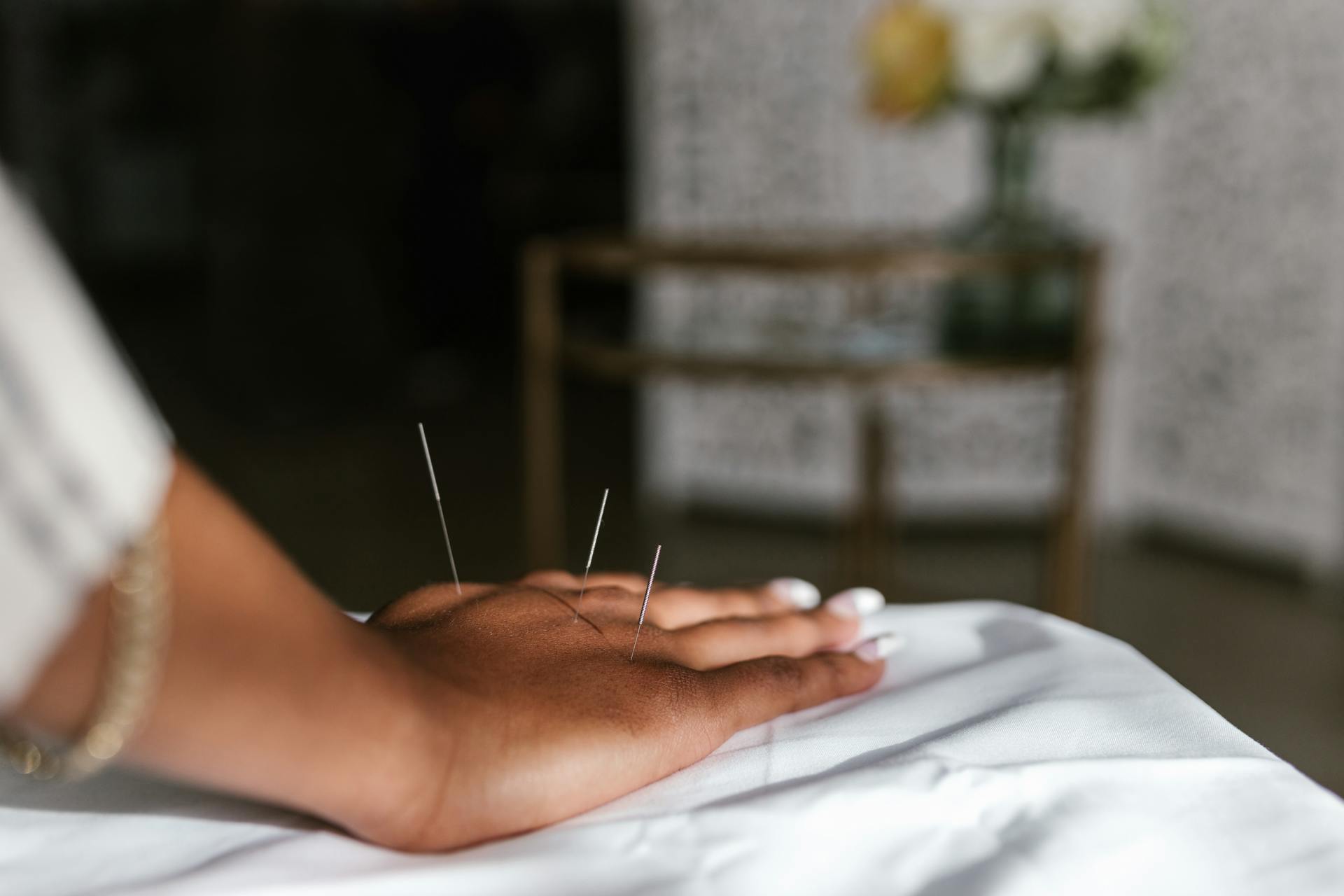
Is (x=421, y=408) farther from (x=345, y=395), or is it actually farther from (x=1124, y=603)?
(x=1124, y=603)

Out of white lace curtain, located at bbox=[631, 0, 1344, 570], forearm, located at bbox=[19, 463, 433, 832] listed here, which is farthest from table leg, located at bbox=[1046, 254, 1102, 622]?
forearm, located at bbox=[19, 463, 433, 832]

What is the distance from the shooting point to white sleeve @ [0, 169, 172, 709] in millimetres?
332

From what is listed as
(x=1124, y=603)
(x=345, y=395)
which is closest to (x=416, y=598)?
(x=1124, y=603)

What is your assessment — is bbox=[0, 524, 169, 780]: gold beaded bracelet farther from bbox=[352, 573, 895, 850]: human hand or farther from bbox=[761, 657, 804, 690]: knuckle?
bbox=[761, 657, 804, 690]: knuckle

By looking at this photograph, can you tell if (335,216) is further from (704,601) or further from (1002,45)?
(704,601)

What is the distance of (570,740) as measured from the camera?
47 cm

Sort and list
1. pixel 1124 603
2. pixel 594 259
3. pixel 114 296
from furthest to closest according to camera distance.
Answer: pixel 114 296, pixel 1124 603, pixel 594 259

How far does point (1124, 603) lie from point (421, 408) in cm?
279

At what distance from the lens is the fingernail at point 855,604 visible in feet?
2.27

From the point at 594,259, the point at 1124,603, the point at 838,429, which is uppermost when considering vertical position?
the point at 594,259

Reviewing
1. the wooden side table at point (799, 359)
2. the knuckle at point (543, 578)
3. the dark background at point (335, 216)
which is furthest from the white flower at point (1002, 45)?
the dark background at point (335, 216)

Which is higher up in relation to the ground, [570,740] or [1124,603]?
[570,740]

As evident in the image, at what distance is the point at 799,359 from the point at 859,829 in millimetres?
1444

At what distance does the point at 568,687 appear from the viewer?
1.65 ft
